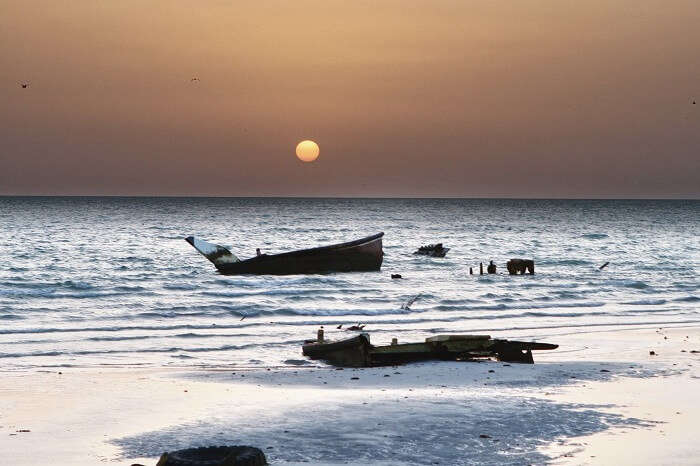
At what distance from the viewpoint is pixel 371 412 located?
1420 centimetres

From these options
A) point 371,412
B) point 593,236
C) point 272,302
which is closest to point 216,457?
point 371,412

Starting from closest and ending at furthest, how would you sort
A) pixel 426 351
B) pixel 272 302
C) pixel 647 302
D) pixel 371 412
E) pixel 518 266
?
pixel 371 412, pixel 426 351, pixel 272 302, pixel 647 302, pixel 518 266

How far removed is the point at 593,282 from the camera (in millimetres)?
47875

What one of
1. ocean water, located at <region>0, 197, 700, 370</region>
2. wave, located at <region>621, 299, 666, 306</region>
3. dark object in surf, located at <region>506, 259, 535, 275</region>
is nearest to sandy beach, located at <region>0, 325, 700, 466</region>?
ocean water, located at <region>0, 197, 700, 370</region>

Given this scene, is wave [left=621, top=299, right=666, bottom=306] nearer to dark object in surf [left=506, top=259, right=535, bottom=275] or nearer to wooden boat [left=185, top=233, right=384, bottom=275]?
dark object in surf [left=506, top=259, right=535, bottom=275]

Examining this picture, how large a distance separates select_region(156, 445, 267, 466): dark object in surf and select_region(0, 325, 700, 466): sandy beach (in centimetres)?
84

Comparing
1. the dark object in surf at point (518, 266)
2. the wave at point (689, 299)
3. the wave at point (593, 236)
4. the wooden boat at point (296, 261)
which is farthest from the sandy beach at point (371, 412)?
the wave at point (593, 236)

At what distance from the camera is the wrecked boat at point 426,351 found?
19.2 metres

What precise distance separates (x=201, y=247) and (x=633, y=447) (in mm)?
39918

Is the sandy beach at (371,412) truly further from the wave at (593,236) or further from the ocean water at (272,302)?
the wave at (593,236)

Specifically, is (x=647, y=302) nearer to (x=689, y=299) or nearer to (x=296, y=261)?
(x=689, y=299)

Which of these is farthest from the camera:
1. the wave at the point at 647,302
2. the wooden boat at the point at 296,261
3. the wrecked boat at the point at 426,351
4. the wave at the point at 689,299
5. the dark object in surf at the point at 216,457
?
the wooden boat at the point at 296,261

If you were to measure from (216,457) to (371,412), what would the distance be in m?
4.24

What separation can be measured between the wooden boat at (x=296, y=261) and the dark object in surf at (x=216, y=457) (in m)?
37.8
